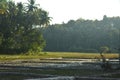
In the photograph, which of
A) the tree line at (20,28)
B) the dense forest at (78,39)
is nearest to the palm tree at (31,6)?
the tree line at (20,28)

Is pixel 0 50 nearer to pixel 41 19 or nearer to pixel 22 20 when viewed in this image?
pixel 22 20

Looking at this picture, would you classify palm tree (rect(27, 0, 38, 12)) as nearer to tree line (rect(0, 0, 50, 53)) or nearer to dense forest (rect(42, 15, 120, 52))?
tree line (rect(0, 0, 50, 53))

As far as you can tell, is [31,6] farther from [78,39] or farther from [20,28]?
[78,39]

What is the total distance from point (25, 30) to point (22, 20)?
2723 mm

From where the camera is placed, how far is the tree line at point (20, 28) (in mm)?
80188

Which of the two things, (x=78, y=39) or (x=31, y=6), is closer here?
(x=31, y=6)

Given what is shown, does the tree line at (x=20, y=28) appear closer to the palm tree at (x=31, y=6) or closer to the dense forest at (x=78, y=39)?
the palm tree at (x=31, y=6)

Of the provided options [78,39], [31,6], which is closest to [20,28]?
[31,6]

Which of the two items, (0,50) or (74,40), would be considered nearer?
(0,50)

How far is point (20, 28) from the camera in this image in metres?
86.5

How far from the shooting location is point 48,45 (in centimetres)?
12325

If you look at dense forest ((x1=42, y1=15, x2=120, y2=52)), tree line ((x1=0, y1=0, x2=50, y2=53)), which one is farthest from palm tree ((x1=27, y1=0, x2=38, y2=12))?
dense forest ((x1=42, y1=15, x2=120, y2=52))

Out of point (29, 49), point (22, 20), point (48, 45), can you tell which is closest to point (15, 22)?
point (22, 20)

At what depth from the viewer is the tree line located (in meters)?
80.2
